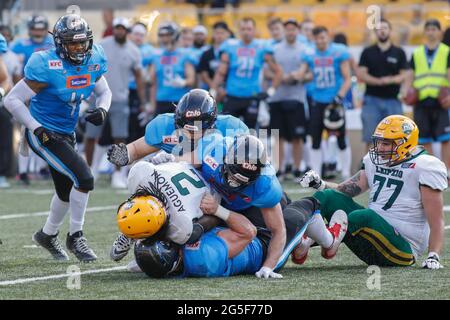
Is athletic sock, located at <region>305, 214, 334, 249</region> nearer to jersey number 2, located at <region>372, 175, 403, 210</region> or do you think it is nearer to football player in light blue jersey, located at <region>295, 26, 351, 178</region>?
jersey number 2, located at <region>372, 175, 403, 210</region>

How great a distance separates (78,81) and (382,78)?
18.8 ft

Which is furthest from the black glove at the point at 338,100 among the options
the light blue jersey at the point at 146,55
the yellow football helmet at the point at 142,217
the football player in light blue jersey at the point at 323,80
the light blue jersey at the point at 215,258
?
the yellow football helmet at the point at 142,217

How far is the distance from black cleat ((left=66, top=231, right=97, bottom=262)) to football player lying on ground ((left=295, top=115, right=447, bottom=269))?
129 cm

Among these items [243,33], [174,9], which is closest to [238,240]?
[243,33]

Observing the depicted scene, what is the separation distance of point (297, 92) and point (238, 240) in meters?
6.93

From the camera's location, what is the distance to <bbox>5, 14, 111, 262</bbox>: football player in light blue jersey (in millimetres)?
6430

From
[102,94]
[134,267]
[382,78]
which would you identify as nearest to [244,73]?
[382,78]

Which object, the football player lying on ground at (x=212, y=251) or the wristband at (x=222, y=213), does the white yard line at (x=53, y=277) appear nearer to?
the football player lying on ground at (x=212, y=251)

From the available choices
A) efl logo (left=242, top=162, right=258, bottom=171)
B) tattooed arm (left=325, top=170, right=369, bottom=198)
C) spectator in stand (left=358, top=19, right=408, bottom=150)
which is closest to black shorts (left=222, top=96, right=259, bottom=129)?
spectator in stand (left=358, top=19, right=408, bottom=150)

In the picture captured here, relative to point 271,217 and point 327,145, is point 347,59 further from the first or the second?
point 271,217

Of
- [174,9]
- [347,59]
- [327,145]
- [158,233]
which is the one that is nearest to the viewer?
[158,233]

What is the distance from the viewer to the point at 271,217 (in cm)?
556

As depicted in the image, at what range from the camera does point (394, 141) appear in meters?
5.97
